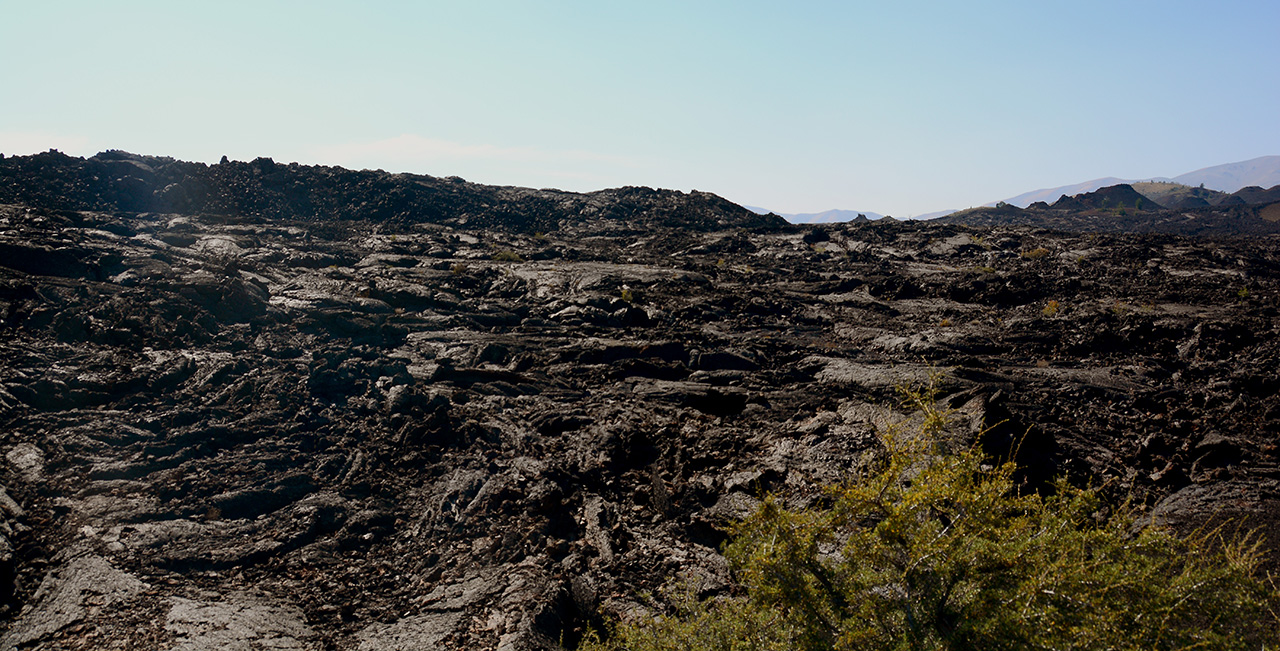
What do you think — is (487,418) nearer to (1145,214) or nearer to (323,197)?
(323,197)

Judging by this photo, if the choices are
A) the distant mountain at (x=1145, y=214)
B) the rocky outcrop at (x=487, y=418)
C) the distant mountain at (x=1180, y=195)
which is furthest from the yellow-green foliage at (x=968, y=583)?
the distant mountain at (x=1180, y=195)

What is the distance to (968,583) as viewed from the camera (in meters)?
3.75

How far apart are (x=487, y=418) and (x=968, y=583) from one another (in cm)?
931

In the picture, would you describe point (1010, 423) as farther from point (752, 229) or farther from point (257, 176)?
point (257, 176)

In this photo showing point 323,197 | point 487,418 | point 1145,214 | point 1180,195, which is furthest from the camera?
point 1180,195

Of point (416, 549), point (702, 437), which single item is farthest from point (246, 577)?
point (702, 437)

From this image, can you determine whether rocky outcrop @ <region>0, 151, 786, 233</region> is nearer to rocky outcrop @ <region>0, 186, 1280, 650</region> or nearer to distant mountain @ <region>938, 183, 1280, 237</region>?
rocky outcrop @ <region>0, 186, 1280, 650</region>

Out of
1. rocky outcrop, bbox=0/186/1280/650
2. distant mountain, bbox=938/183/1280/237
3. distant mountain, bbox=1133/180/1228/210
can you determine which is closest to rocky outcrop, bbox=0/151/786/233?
rocky outcrop, bbox=0/186/1280/650

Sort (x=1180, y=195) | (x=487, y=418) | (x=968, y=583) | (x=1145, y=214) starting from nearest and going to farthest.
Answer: (x=968, y=583) → (x=487, y=418) → (x=1145, y=214) → (x=1180, y=195)

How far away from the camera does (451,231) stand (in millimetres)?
31562

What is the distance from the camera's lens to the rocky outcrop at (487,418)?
7.24m

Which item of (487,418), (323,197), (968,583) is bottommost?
(487,418)

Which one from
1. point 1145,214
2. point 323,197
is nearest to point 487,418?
point 323,197

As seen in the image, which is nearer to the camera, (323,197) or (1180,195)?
(323,197)
